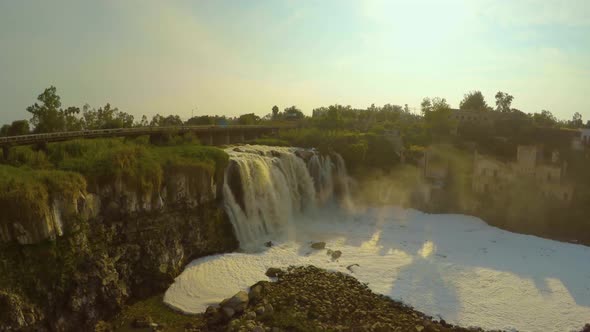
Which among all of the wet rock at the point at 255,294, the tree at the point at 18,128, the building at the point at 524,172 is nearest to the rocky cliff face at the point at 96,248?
the wet rock at the point at 255,294

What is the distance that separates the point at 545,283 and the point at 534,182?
18770 mm

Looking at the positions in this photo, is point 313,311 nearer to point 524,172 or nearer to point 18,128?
point 18,128

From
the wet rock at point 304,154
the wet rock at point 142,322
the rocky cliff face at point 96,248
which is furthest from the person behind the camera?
the wet rock at point 304,154

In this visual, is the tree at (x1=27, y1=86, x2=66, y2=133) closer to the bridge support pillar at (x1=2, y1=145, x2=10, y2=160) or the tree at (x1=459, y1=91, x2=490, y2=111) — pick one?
the bridge support pillar at (x1=2, y1=145, x2=10, y2=160)

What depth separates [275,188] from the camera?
3130 cm

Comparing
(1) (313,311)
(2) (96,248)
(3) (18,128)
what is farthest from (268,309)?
(3) (18,128)

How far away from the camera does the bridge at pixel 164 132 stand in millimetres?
23062

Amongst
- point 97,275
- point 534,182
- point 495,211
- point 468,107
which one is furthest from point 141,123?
point 468,107

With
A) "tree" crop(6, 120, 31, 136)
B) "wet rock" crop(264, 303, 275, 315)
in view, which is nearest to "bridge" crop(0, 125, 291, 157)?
"tree" crop(6, 120, 31, 136)

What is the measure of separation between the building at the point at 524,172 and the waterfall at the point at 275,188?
13.7 meters

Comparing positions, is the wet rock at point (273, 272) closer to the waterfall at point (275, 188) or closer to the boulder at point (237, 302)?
the boulder at point (237, 302)

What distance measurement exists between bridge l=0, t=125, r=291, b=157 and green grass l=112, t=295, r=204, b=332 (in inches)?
454

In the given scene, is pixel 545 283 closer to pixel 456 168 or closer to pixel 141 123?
pixel 456 168

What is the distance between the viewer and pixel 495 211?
36406 millimetres
